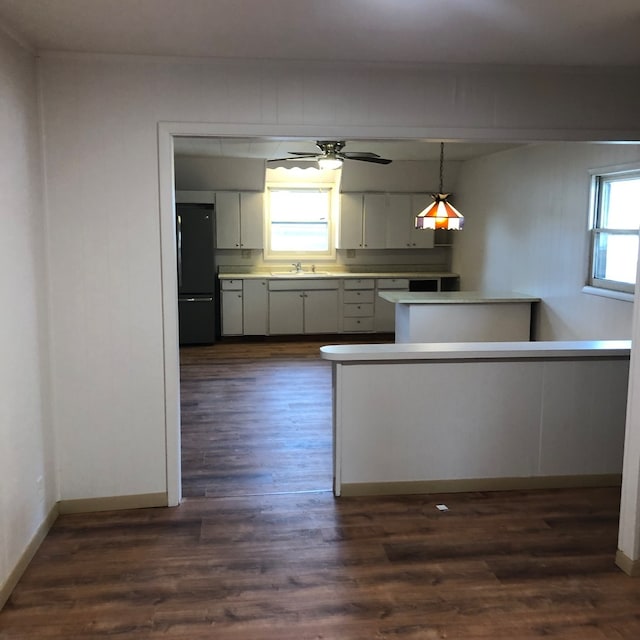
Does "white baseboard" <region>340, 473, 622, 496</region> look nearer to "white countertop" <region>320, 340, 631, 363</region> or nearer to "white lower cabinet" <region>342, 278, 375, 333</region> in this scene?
"white countertop" <region>320, 340, 631, 363</region>

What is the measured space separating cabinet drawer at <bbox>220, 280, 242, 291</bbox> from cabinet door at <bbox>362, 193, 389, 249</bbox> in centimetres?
180

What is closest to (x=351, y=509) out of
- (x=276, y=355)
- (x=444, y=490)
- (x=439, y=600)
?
(x=444, y=490)

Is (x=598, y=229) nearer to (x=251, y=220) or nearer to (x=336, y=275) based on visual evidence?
(x=336, y=275)

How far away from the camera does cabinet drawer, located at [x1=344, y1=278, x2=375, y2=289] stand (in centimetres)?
859

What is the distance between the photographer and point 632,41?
116 inches

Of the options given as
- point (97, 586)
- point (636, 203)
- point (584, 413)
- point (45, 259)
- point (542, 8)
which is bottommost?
point (97, 586)

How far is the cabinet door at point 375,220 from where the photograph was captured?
8.74m

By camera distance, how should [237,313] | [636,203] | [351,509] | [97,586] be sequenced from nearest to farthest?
[97,586] < [351,509] < [636,203] < [237,313]

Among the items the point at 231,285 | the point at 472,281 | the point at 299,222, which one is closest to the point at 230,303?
the point at 231,285

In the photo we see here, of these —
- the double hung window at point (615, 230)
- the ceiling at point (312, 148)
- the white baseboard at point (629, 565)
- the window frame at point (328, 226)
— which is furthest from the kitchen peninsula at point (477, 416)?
the window frame at point (328, 226)

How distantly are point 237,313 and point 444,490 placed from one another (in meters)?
5.15

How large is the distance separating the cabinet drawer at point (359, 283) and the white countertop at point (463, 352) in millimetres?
4900

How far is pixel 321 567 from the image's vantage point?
2859mm

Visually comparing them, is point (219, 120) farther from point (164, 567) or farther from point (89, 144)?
point (164, 567)
